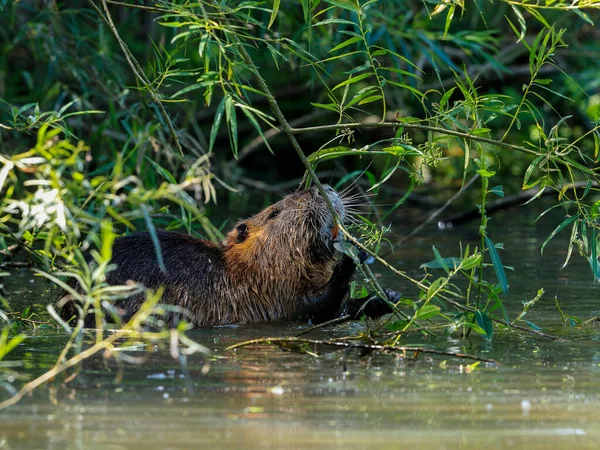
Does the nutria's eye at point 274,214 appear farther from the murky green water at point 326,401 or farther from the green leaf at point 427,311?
the green leaf at point 427,311

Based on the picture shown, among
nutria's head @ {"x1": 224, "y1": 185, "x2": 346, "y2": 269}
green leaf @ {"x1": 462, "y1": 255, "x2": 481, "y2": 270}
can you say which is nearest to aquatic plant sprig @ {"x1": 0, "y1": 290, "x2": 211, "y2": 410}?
green leaf @ {"x1": 462, "y1": 255, "x2": 481, "y2": 270}

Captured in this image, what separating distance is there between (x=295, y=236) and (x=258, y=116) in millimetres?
992

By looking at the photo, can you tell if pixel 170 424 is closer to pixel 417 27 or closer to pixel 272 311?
pixel 272 311

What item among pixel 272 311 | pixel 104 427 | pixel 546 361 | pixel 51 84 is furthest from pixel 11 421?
pixel 51 84

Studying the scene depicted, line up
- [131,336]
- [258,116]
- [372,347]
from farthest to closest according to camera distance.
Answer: [258,116] → [372,347] → [131,336]

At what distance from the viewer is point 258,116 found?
543 centimetres

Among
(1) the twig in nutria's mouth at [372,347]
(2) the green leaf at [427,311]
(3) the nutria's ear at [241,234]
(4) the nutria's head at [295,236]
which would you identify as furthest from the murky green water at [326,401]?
(3) the nutria's ear at [241,234]

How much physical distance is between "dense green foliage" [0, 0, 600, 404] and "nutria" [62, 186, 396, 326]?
0.60 feet

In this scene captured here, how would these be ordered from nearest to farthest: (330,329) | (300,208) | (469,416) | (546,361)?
(469,416), (546,361), (330,329), (300,208)

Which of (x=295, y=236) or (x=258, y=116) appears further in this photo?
(x=258, y=116)

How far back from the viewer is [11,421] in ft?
8.63

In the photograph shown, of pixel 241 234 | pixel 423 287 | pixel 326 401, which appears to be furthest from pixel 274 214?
pixel 326 401

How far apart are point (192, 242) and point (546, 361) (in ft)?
6.16

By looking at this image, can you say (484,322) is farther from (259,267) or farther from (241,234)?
(241,234)
